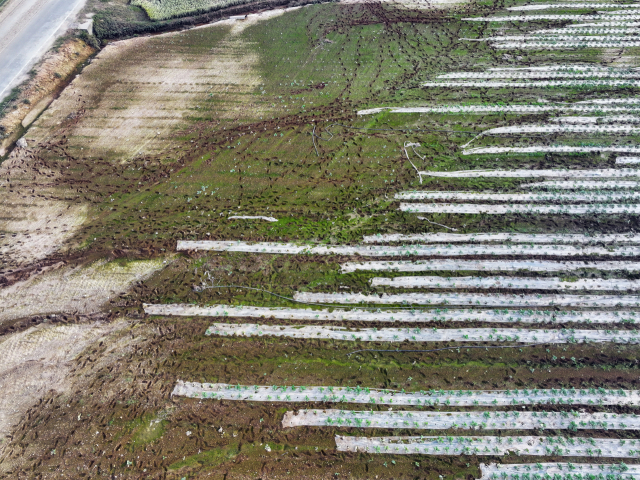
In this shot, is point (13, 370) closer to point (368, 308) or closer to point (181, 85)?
point (368, 308)

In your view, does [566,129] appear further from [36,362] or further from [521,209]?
[36,362]

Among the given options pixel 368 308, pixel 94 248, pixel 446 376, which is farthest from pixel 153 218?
pixel 446 376

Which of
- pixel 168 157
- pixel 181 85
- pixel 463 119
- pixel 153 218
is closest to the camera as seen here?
pixel 153 218

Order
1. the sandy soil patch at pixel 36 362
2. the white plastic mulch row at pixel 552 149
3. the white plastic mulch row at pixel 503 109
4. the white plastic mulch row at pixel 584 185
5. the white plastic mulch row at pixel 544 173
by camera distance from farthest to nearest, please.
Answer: the white plastic mulch row at pixel 503 109 → the white plastic mulch row at pixel 552 149 → the white plastic mulch row at pixel 544 173 → the white plastic mulch row at pixel 584 185 → the sandy soil patch at pixel 36 362

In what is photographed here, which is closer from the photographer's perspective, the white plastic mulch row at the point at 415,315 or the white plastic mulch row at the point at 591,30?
the white plastic mulch row at the point at 415,315

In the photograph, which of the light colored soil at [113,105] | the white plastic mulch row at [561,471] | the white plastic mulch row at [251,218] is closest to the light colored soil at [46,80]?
the light colored soil at [113,105]

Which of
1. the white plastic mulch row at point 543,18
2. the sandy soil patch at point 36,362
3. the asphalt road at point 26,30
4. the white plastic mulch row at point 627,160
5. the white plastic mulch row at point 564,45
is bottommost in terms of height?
the white plastic mulch row at point 627,160

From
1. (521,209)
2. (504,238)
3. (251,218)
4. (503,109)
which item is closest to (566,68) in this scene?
(503,109)

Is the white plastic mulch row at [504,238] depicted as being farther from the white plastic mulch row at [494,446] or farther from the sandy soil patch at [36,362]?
the sandy soil patch at [36,362]
